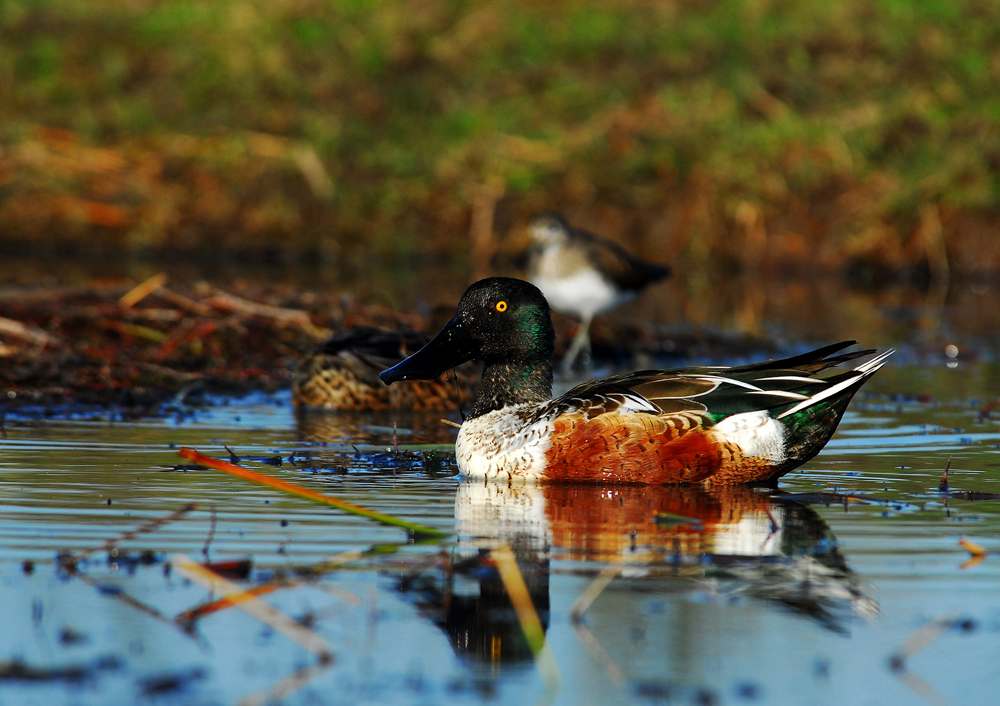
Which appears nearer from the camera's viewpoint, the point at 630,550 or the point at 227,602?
the point at 227,602

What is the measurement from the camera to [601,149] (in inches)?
862

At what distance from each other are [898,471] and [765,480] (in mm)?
668

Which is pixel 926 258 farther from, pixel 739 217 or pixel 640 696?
pixel 640 696

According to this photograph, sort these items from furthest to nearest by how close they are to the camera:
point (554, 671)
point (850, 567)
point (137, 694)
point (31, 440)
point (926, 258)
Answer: point (926, 258)
point (31, 440)
point (850, 567)
point (554, 671)
point (137, 694)

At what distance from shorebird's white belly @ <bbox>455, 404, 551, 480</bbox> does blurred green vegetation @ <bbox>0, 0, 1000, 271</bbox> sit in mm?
14493

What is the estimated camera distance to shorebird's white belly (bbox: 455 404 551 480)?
6184 millimetres

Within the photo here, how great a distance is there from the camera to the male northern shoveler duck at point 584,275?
12.3 metres

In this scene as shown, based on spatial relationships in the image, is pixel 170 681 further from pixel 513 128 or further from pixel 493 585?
pixel 513 128

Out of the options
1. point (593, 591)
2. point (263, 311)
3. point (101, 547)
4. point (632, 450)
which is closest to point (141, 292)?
point (263, 311)

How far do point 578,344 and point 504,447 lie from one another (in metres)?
5.68

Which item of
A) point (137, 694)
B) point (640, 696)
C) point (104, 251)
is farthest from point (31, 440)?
point (104, 251)

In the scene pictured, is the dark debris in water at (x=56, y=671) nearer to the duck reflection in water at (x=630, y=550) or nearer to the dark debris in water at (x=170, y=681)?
the dark debris in water at (x=170, y=681)

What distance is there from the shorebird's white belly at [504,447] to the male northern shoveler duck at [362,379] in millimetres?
2508

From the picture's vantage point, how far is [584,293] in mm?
12266
